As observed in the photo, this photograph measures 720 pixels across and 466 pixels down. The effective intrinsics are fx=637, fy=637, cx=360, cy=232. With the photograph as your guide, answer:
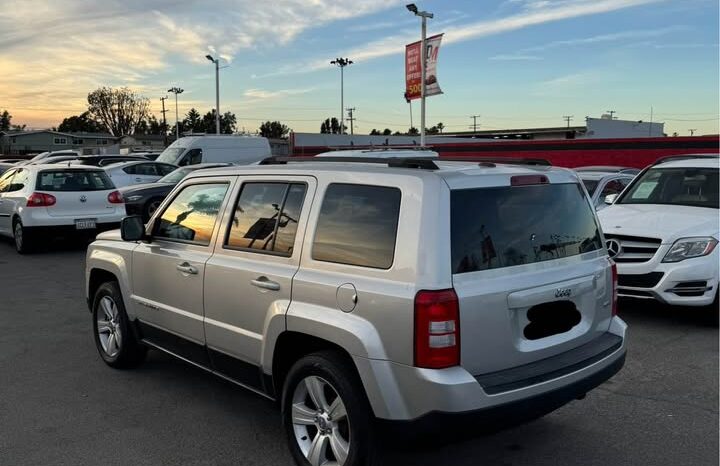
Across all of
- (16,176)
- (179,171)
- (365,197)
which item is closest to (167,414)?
(365,197)

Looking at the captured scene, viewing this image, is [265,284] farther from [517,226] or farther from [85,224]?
[85,224]

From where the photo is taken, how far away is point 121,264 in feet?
16.5

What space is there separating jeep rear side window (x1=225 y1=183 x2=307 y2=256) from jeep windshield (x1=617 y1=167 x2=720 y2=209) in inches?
220

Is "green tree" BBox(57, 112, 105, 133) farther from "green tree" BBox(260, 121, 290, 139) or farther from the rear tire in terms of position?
the rear tire

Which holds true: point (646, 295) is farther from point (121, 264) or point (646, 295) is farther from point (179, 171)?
point (179, 171)

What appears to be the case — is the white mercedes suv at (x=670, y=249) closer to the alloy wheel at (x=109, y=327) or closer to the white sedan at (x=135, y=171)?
the alloy wheel at (x=109, y=327)

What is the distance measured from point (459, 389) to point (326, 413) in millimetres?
807

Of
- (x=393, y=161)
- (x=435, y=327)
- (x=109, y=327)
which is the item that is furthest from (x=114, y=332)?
(x=435, y=327)

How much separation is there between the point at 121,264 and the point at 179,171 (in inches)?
458

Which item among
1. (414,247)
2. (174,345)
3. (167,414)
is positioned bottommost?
(167,414)

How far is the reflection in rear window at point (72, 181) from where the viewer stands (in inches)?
462

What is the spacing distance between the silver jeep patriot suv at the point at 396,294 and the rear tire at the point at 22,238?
28.8 ft

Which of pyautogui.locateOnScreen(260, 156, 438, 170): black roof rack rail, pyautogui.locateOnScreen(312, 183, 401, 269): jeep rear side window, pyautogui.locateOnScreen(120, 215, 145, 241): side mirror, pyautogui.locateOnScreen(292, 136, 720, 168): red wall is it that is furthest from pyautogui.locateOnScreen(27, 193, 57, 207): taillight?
pyautogui.locateOnScreen(292, 136, 720, 168): red wall

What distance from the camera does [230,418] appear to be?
4.33 m
